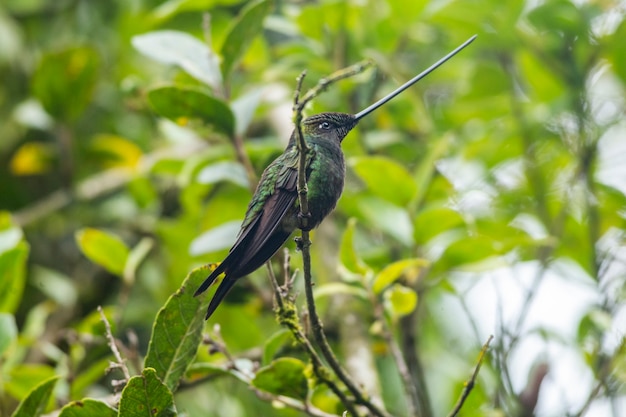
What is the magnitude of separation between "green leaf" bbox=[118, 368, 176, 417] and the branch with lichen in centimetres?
39

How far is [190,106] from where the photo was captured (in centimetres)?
262

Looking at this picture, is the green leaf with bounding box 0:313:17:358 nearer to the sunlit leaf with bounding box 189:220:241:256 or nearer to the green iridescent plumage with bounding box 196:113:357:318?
the sunlit leaf with bounding box 189:220:241:256

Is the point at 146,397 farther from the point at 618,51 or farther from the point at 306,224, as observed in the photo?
the point at 618,51

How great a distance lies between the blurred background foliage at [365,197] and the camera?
2.81 metres

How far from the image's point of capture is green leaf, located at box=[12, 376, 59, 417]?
2219 mm

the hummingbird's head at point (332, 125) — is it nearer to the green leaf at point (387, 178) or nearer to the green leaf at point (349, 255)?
the green leaf at point (349, 255)

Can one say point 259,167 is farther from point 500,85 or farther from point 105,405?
point 500,85

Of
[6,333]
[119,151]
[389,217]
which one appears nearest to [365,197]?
[389,217]

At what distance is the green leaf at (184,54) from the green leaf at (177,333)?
3.46 ft

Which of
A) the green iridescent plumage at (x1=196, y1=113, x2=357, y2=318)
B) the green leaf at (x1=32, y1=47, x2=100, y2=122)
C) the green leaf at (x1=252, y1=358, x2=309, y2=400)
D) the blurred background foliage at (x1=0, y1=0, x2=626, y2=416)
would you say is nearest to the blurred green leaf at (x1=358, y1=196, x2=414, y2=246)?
the blurred background foliage at (x1=0, y1=0, x2=626, y2=416)

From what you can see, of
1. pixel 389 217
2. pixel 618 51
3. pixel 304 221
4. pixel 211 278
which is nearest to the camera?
pixel 211 278

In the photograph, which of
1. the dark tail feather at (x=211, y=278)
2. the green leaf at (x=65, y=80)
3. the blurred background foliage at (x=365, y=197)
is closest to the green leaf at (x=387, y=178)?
the blurred background foliage at (x=365, y=197)

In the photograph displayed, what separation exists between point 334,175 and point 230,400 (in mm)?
2018

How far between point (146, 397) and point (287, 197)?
2.00 feet
